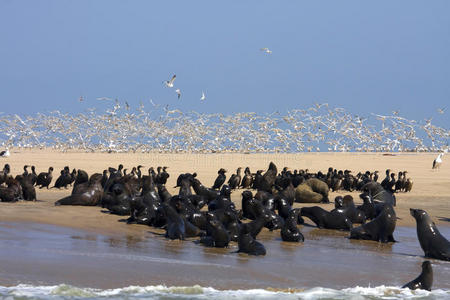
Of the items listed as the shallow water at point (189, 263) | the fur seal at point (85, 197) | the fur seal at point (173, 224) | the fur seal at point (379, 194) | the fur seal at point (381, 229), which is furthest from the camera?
the fur seal at point (379, 194)

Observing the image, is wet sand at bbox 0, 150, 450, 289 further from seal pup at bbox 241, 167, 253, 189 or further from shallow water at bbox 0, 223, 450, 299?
seal pup at bbox 241, 167, 253, 189

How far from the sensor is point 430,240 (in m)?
10.8

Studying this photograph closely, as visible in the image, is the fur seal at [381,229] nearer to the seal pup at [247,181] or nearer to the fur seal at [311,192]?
the fur seal at [311,192]

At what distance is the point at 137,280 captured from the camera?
320 inches

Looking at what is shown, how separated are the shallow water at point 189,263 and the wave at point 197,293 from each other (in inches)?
2.6

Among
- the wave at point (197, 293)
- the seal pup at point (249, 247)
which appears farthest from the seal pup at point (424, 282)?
the seal pup at point (249, 247)

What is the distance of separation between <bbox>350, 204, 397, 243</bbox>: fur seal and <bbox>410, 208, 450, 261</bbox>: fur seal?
1133 millimetres

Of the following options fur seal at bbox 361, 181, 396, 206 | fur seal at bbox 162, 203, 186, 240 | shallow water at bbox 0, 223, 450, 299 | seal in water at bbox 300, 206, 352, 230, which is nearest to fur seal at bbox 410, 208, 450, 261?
shallow water at bbox 0, 223, 450, 299

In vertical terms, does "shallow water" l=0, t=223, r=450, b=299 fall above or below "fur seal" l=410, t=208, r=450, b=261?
below

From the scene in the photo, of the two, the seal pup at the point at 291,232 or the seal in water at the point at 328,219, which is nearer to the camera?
the seal pup at the point at 291,232

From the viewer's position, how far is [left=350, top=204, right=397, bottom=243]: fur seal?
12.1 meters

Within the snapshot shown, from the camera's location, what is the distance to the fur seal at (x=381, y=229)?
39.7ft

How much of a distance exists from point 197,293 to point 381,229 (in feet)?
17.1

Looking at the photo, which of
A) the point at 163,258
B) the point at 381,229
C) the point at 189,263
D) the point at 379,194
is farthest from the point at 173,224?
the point at 379,194
